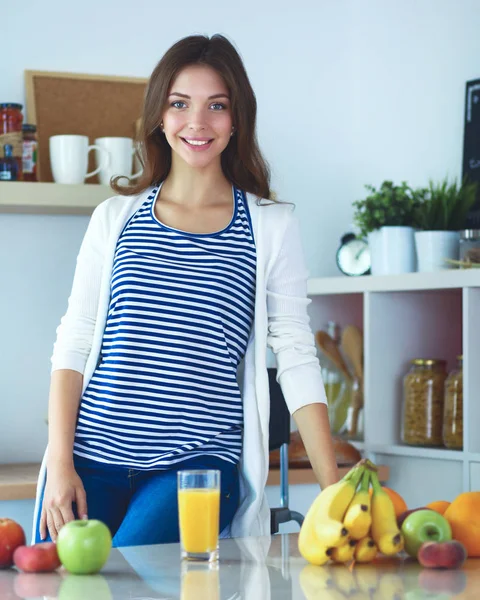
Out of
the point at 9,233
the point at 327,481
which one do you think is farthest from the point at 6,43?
the point at 327,481

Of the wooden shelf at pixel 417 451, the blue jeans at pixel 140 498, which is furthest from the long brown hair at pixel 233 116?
the wooden shelf at pixel 417 451

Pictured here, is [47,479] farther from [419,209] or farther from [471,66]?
[471,66]

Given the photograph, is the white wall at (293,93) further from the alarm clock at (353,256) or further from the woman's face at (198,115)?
the woman's face at (198,115)

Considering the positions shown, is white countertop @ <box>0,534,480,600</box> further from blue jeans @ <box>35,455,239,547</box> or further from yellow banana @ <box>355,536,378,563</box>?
blue jeans @ <box>35,455,239,547</box>

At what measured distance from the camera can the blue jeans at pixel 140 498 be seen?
142 centimetres

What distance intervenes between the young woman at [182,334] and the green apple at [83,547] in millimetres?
405

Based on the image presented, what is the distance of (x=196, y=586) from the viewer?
96cm

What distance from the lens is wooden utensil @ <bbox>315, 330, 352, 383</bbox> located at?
8.93ft

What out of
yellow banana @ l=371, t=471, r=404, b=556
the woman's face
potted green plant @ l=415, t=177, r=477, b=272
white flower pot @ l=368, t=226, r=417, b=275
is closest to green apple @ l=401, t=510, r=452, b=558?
yellow banana @ l=371, t=471, r=404, b=556

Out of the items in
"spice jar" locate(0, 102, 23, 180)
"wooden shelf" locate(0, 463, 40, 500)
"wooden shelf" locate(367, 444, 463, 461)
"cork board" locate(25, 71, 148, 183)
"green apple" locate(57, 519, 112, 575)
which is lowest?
"wooden shelf" locate(0, 463, 40, 500)

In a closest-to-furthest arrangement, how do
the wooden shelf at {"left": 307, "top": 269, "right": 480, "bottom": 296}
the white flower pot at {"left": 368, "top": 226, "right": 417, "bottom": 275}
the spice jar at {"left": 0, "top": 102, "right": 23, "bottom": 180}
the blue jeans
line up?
the blue jeans
the wooden shelf at {"left": 307, "top": 269, "right": 480, "bottom": 296}
the spice jar at {"left": 0, "top": 102, "right": 23, "bottom": 180}
the white flower pot at {"left": 368, "top": 226, "right": 417, "bottom": 275}

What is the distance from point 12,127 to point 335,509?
→ 1.60m

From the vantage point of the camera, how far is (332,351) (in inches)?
107

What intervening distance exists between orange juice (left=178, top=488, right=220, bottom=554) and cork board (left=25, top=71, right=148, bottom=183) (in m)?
1.55
